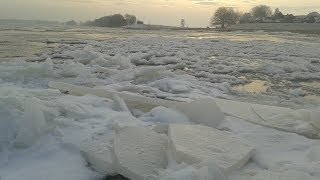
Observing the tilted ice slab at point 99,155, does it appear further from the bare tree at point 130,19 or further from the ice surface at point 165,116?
the bare tree at point 130,19

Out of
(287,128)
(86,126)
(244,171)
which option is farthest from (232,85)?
(244,171)

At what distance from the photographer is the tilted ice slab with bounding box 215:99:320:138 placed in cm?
457

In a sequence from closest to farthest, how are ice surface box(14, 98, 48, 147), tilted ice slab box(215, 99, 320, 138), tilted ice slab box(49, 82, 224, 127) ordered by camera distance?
1. ice surface box(14, 98, 48, 147)
2. tilted ice slab box(215, 99, 320, 138)
3. tilted ice slab box(49, 82, 224, 127)

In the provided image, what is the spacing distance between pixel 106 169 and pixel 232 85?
17.3 ft

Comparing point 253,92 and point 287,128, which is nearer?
point 287,128

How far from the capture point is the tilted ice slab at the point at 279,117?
457 cm

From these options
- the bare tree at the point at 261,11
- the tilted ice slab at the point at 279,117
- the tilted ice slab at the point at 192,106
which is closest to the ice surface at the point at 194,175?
the tilted ice slab at the point at 192,106

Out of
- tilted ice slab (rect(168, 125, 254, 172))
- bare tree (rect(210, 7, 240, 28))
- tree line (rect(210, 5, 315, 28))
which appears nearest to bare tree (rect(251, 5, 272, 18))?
tree line (rect(210, 5, 315, 28))

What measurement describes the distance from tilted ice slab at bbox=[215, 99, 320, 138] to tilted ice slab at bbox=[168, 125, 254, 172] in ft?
2.82

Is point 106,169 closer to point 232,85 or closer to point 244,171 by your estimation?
point 244,171

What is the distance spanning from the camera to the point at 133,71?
8.98 m

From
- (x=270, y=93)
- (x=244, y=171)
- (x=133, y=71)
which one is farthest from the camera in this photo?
(x=133, y=71)

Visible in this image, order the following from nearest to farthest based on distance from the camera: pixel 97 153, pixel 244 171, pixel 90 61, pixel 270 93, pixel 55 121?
pixel 244 171, pixel 97 153, pixel 55 121, pixel 270 93, pixel 90 61

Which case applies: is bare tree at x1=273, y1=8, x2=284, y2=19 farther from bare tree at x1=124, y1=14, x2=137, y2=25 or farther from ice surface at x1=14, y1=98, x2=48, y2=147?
ice surface at x1=14, y1=98, x2=48, y2=147
